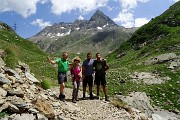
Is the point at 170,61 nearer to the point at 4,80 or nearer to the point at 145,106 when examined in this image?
the point at 145,106

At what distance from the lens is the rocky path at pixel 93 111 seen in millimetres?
18989

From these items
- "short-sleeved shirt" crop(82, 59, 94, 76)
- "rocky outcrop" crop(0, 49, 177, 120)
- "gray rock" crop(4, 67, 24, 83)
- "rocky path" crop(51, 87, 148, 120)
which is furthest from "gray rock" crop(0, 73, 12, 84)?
"short-sleeved shirt" crop(82, 59, 94, 76)

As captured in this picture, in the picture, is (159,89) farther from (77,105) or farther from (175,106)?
(77,105)

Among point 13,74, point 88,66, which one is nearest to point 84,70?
point 88,66

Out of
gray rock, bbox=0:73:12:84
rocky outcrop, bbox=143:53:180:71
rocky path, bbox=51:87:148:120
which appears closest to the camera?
gray rock, bbox=0:73:12:84

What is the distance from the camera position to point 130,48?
296 feet

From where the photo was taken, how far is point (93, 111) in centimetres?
2050

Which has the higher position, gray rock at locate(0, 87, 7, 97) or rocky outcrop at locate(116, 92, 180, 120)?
gray rock at locate(0, 87, 7, 97)

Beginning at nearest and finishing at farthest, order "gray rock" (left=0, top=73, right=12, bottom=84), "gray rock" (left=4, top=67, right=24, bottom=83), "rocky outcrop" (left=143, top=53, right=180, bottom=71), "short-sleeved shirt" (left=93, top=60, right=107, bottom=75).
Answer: "gray rock" (left=0, top=73, right=12, bottom=84)
"gray rock" (left=4, top=67, right=24, bottom=83)
"short-sleeved shirt" (left=93, top=60, right=107, bottom=75)
"rocky outcrop" (left=143, top=53, right=180, bottom=71)

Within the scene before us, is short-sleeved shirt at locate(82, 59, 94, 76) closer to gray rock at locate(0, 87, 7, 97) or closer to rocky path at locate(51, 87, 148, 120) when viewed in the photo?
rocky path at locate(51, 87, 148, 120)

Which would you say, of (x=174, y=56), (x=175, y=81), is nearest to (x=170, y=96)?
(x=175, y=81)

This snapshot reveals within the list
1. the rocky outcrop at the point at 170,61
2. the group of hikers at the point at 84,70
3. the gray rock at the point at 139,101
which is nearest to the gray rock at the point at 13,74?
the group of hikers at the point at 84,70

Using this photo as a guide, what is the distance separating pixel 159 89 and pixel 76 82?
14604mm

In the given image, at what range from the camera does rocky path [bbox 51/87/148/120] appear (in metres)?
19.0
